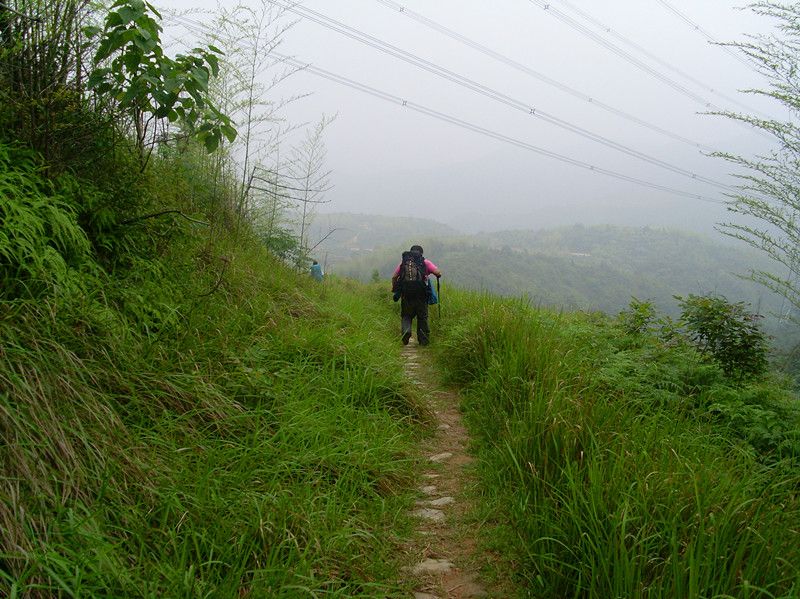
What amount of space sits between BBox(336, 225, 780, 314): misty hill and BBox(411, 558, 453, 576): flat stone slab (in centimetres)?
2213

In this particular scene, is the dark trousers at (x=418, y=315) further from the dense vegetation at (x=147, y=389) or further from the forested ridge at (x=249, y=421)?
the dense vegetation at (x=147, y=389)

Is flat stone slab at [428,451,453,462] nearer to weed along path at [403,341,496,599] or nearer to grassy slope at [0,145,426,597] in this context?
weed along path at [403,341,496,599]

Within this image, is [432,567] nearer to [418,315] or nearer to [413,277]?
[418,315]

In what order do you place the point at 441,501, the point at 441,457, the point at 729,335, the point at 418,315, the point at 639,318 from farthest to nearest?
the point at 418,315 < the point at 639,318 < the point at 729,335 < the point at 441,457 < the point at 441,501

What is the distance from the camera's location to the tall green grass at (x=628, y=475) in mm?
1803

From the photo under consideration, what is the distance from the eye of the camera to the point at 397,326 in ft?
28.9

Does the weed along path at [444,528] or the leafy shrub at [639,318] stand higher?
the leafy shrub at [639,318]

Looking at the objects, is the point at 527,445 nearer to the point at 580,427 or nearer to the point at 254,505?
the point at 580,427

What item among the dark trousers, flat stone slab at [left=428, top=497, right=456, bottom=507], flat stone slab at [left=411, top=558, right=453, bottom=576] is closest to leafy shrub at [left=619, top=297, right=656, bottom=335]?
the dark trousers

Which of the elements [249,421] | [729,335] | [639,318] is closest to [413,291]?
[639,318]

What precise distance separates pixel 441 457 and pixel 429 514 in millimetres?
788

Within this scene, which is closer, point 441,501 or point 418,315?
point 441,501

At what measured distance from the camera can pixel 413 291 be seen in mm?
7602

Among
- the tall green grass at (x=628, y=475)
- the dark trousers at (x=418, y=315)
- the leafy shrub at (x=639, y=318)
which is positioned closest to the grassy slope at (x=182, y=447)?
the tall green grass at (x=628, y=475)
